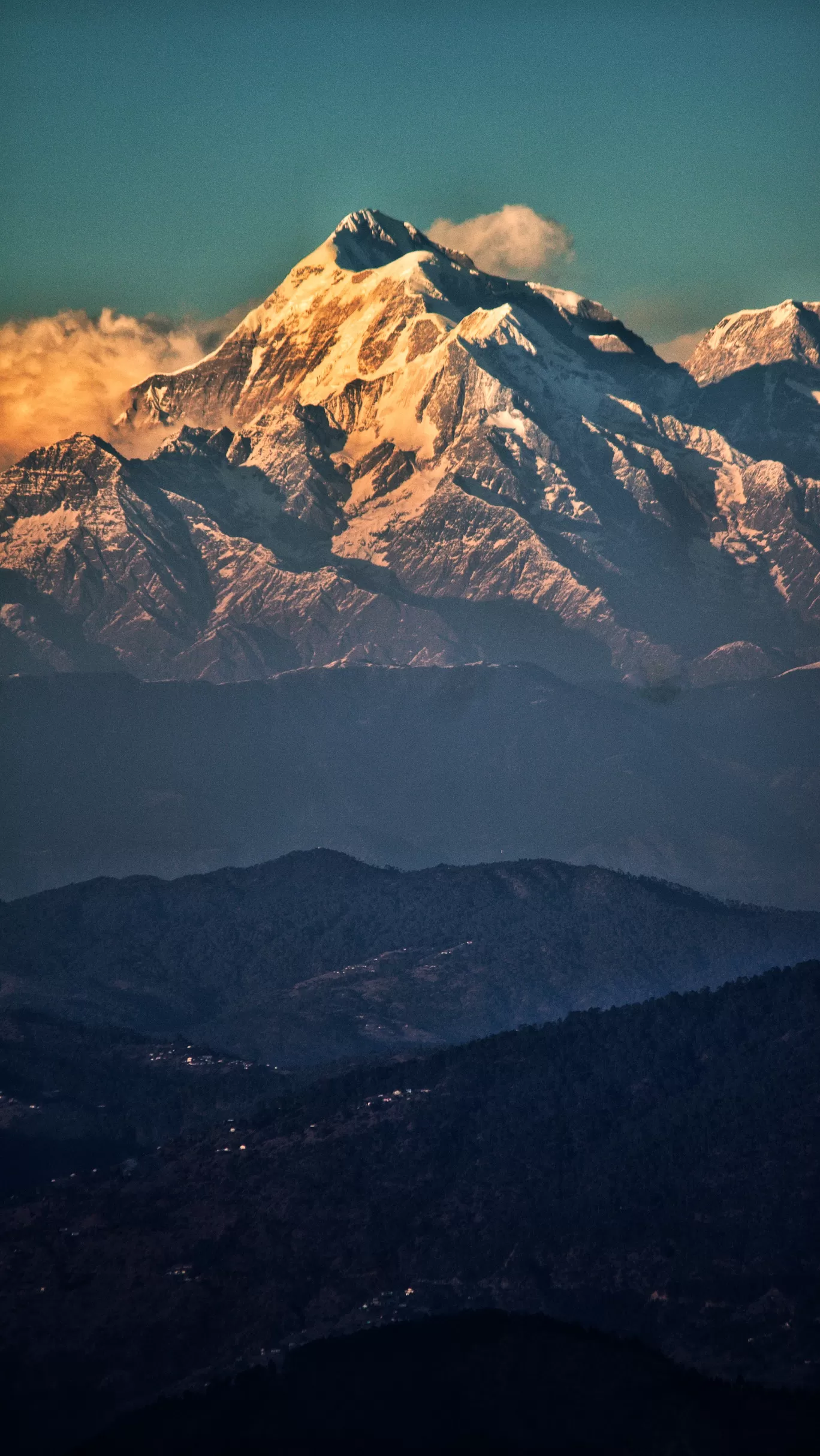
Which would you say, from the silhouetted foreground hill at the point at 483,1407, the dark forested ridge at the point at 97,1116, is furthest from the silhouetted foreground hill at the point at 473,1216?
the dark forested ridge at the point at 97,1116

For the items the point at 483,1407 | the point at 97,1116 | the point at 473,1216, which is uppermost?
the point at 97,1116

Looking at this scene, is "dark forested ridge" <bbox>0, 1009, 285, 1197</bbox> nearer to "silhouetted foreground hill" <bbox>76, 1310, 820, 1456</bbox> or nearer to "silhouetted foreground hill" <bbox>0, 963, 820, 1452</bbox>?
"silhouetted foreground hill" <bbox>0, 963, 820, 1452</bbox>

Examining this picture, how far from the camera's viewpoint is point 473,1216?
144375 millimetres

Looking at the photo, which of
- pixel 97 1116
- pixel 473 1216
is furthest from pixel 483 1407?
pixel 97 1116

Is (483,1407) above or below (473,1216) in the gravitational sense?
below

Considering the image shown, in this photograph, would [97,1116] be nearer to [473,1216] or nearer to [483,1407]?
[473,1216]

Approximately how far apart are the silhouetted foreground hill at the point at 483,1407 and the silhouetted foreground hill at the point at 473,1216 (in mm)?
10800

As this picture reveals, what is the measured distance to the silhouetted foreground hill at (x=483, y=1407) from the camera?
332 feet

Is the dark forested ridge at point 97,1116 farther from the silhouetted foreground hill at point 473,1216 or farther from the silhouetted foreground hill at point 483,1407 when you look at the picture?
the silhouetted foreground hill at point 483,1407

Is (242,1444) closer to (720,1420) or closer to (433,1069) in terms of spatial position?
(720,1420)

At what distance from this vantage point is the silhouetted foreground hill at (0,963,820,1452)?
129 metres

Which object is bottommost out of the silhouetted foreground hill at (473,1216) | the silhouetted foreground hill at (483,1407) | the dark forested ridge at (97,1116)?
the silhouetted foreground hill at (483,1407)

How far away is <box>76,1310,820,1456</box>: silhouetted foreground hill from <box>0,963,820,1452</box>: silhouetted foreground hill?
1080 centimetres

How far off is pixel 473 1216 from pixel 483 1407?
39.0 m
